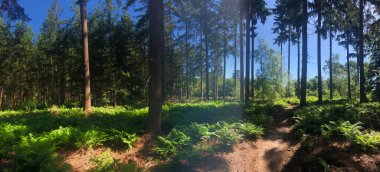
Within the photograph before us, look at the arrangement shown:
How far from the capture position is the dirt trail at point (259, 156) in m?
6.73

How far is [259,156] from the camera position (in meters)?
7.64

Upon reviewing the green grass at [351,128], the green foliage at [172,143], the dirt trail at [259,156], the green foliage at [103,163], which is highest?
the green grass at [351,128]

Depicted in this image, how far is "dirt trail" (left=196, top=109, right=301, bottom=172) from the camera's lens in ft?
22.1

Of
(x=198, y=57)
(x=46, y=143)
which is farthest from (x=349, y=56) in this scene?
(x=46, y=143)

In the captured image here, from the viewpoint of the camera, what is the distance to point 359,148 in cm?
629

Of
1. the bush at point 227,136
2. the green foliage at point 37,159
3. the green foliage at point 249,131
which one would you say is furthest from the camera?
the green foliage at point 249,131

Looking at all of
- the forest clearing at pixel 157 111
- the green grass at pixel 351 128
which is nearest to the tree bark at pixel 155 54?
the forest clearing at pixel 157 111

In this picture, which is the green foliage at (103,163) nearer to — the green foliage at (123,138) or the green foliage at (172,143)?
the green foliage at (123,138)

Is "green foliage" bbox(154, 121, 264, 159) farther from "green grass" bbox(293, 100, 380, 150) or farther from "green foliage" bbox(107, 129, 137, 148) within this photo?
"green grass" bbox(293, 100, 380, 150)

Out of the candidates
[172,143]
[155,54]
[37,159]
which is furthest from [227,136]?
[37,159]

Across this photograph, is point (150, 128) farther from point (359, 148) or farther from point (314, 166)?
point (359, 148)

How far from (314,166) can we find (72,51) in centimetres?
2704

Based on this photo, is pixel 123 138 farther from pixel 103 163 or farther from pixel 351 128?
pixel 351 128

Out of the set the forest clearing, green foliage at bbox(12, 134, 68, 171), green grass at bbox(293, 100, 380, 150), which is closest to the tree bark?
the forest clearing
